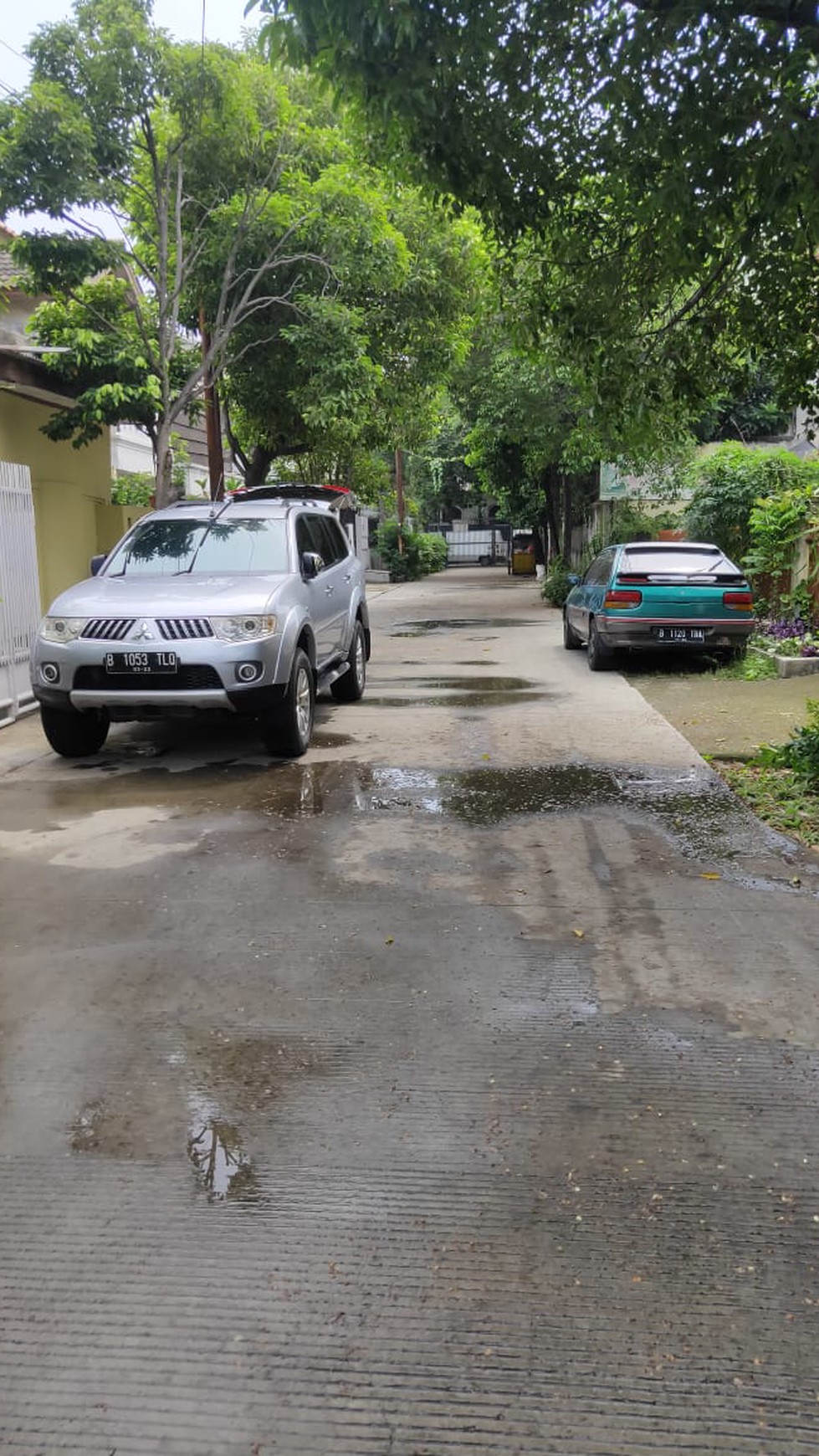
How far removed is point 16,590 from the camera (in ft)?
35.5

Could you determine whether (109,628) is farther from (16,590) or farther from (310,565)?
(16,590)

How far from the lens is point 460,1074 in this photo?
11.7ft

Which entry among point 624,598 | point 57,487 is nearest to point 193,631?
point 624,598

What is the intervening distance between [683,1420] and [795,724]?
771 cm

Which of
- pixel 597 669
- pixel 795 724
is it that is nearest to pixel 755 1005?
pixel 795 724

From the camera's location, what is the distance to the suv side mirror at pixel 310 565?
8.95 meters

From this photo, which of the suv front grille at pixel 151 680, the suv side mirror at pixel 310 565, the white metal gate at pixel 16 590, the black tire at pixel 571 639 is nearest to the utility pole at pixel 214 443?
the black tire at pixel 571 639

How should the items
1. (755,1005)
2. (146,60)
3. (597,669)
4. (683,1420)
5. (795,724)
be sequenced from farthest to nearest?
(597,669) < (146,60) < (795,724) < (755,1005) < (683,1420)

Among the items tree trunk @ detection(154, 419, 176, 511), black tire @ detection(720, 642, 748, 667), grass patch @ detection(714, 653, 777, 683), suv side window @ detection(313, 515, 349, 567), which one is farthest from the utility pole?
grass patch @ detection(714, 653, 777, 683)

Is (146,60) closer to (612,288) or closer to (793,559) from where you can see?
(612,288)

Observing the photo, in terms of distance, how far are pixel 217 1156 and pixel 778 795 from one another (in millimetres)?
4954

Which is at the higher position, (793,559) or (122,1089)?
(793,559)

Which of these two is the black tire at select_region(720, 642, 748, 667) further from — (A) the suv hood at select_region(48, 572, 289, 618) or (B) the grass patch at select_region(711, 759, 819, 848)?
(A) the suv hood at select_region(48, 572, 289, 618)

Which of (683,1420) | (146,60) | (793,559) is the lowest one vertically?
(683,1420)
